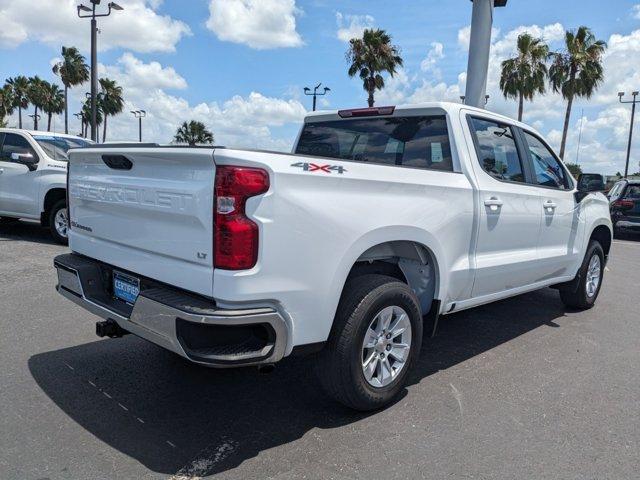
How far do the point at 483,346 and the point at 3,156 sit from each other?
334 inches

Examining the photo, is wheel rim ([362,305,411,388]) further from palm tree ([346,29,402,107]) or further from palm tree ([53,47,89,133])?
palm tree ([53,47,89,133])

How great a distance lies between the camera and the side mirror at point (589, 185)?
17.8ft

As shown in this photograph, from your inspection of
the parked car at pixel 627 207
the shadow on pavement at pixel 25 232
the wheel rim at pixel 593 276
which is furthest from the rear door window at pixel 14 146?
the parked car at pixel 627 207

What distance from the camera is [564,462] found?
2906 mm

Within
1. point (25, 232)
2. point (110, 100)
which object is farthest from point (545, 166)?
point (110, 100)

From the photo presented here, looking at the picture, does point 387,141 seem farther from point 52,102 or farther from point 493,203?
point 52,102

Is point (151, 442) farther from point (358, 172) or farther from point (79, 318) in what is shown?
point (79, 318)

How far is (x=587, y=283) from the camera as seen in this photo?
6.12 meters

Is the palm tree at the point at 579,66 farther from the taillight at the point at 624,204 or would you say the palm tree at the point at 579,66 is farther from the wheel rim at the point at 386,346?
the wheel rim at the point at 386,346

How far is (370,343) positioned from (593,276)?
13.5 feet

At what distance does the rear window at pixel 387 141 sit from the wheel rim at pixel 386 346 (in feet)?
3.98

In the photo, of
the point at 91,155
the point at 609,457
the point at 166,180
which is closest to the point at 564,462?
the point at 609,457

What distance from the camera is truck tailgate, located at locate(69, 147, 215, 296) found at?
2672 millimetres

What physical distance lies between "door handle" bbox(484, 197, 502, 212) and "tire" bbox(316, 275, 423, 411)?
3.61 feet
